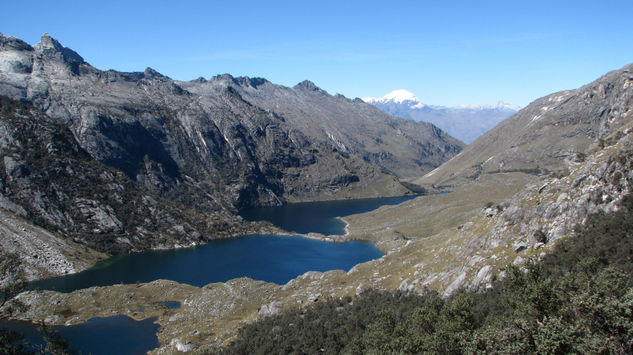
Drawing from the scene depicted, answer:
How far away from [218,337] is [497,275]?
74.7 metres

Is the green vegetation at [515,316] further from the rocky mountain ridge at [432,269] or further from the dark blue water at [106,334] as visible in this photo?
the dark blue water at [106,334]

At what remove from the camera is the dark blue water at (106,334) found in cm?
11106

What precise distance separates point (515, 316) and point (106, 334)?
116m

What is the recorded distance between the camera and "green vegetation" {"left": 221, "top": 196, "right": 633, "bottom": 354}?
144 feet

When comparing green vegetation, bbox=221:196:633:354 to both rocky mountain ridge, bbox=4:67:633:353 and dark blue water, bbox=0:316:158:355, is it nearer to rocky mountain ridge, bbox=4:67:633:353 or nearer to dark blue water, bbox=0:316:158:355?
rocky mountain ridge, bbox=4:67:633:353

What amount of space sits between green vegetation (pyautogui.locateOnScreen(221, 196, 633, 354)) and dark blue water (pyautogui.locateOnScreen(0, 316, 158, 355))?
112 feet

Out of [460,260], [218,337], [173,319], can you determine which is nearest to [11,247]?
[173,319]

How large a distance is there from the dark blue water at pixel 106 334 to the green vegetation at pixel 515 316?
3426cm

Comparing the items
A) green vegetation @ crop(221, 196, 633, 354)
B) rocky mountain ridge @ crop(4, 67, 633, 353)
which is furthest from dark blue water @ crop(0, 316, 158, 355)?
green vegetation @ crop(221, 196, 633, 354)

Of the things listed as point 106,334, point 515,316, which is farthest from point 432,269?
point 106,334

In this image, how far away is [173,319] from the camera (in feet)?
433

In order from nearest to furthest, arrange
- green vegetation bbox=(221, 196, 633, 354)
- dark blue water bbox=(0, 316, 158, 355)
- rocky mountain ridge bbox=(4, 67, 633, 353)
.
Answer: green vegetation bbox=(221, 196, 633, 354) < rocky mountain ridge bbox=(4, 67, 633, 353) < dark blue water bbox=(0, 316, 158, 355)

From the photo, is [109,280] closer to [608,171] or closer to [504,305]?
[504,305]

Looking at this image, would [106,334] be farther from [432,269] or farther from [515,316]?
[515,316]
